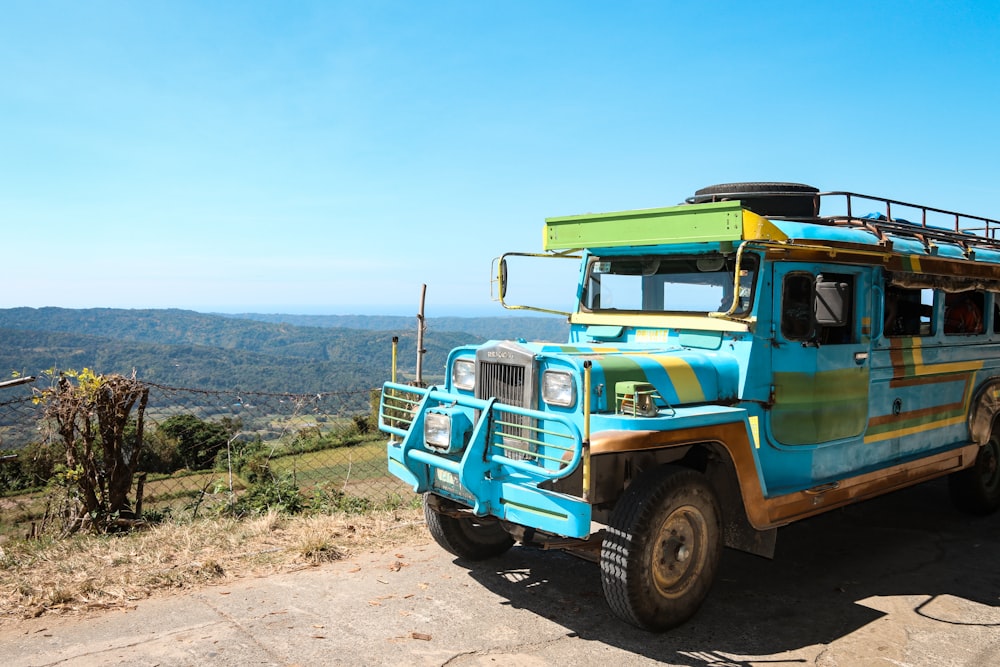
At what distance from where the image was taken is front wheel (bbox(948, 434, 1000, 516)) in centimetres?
778

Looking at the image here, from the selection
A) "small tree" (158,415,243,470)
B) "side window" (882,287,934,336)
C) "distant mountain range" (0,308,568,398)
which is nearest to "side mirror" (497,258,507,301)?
"side window" (882,287,934,336)

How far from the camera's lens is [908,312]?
265 inches

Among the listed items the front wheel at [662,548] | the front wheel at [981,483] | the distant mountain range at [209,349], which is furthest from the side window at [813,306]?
the distant mountain range at [209,349]

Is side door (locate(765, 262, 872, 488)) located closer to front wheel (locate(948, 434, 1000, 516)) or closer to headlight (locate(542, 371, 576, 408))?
headlight (locate(542, 371, 576, 408))

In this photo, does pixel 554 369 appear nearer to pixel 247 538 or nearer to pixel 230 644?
pixel 230 644

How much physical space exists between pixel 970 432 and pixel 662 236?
170 inches

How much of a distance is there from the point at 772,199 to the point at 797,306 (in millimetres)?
1202

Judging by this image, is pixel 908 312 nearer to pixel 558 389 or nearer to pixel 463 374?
pixel 558 389

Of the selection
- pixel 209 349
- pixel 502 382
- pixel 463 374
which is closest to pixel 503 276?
pixel 463 374

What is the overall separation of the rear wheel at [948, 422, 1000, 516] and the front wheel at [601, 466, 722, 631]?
172 inches

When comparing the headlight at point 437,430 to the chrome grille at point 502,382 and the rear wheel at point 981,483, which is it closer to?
the chrome grille at point 502,382

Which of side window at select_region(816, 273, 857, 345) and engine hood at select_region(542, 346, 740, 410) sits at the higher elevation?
side window at select_region(816, 273, 857, 345)

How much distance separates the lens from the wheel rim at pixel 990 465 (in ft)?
25.7

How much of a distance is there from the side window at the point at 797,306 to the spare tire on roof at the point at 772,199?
87 centimetres
